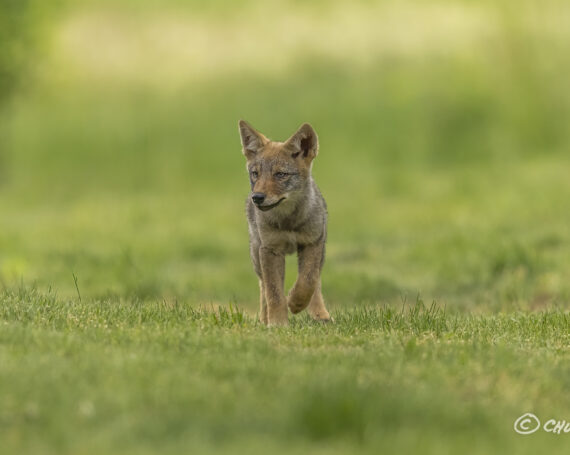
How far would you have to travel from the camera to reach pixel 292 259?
58.4 ft

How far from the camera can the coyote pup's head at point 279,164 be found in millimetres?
8047

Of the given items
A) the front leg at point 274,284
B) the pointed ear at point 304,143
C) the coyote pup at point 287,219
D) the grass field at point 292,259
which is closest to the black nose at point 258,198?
the coyote pup at point 287,219

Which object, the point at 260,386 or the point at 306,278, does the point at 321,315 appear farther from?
the point at 260,386

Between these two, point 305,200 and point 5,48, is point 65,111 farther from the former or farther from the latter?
→ point 305,200

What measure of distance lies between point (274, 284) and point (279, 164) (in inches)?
41.0

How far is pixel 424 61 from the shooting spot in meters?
29.0

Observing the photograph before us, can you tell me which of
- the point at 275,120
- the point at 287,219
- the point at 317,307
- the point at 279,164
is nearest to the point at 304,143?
the point at 279,164

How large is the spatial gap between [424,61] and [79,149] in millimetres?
10641

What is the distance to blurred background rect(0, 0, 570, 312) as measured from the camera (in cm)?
1920

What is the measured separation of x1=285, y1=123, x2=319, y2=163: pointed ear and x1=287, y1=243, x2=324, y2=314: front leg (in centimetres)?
81

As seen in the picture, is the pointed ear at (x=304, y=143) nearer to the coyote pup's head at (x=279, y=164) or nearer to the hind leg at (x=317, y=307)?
the coyote pup's head at (x=279, y=164)

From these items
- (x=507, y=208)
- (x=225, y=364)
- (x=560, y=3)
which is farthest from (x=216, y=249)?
(x=560, y=3)

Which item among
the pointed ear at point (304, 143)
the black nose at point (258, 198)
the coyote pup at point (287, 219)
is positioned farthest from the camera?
the pointed ear at point (304, 143)

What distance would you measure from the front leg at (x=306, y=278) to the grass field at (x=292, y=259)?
425 mm
